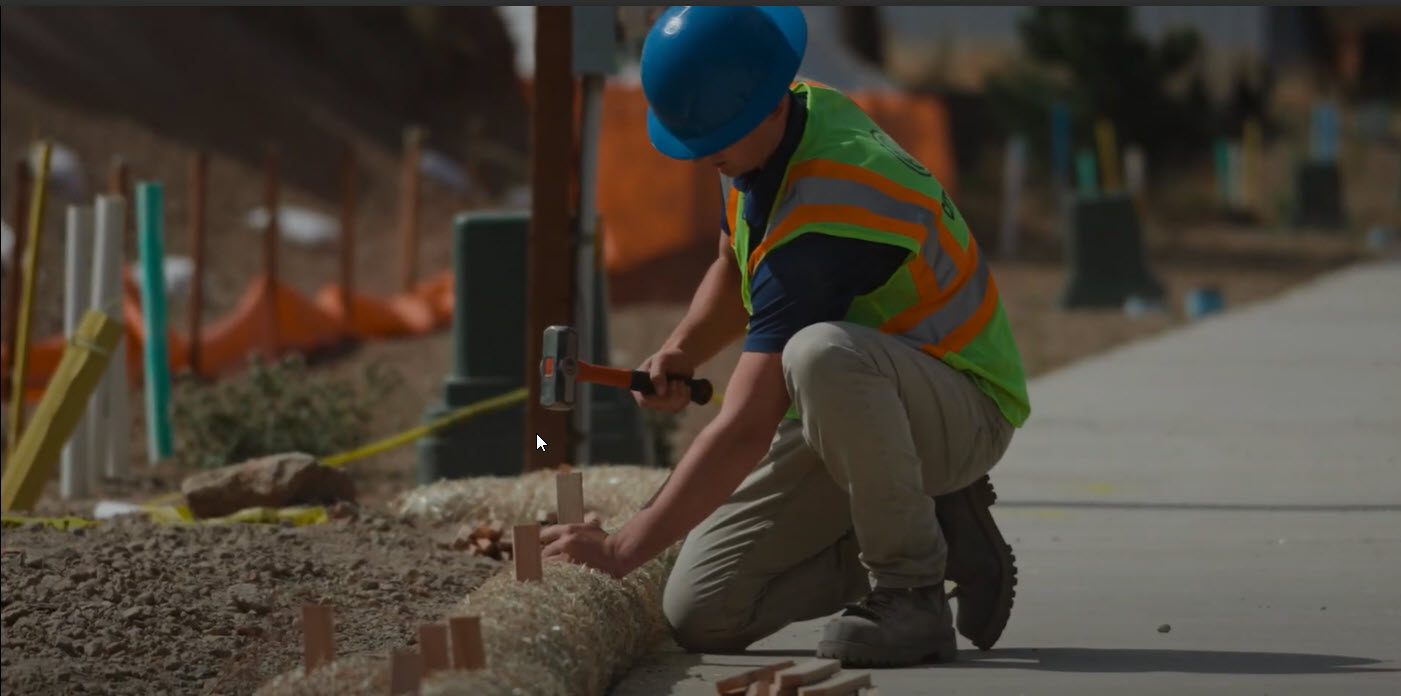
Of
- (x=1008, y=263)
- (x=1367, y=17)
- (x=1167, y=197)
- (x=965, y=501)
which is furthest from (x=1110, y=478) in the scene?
(x=1367, y=17)

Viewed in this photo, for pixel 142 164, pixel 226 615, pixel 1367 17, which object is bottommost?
pixel 226 615

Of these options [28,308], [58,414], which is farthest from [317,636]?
[28,308]

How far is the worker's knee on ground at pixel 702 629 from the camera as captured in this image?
496 cm

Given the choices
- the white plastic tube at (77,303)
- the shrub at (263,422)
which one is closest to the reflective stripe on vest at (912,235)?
the white plastic tube at (77,303)

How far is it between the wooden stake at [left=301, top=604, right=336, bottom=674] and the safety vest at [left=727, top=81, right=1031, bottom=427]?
1.18 m

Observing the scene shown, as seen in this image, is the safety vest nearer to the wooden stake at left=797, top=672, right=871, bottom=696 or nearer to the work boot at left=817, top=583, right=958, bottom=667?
the work boot at left=817, top=583, right=958, bottom=667

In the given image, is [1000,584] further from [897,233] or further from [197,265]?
[197,265]

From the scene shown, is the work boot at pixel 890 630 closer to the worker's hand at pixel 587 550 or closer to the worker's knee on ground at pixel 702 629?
the worker's knee on ground at pixel 702 629

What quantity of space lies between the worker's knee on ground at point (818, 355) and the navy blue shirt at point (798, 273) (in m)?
0.04

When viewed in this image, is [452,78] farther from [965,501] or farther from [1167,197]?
[965,501]

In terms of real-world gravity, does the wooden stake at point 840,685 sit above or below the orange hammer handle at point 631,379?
below

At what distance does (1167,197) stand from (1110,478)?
2346cm

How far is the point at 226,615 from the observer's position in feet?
17.7

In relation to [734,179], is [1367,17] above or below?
above
